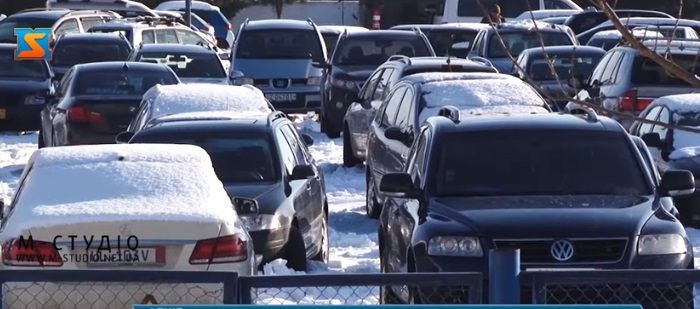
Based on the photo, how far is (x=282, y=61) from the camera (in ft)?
80.0

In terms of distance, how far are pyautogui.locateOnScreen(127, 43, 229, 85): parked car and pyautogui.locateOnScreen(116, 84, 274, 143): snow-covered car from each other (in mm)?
6398

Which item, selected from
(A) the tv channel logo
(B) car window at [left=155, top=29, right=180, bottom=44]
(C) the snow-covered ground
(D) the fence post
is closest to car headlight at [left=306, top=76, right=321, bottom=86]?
(C) the snow-covered ground

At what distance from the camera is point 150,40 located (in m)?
28.0

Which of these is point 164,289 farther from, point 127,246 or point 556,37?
point 556,37

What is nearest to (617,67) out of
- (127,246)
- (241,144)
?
(241,144)

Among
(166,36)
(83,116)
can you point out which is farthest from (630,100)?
(166,36)

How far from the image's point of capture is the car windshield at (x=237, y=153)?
1120cm

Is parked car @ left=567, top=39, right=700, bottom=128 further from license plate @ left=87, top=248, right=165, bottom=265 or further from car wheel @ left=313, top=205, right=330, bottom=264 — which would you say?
license plate @ left=87, top=248, right=165, bottom=265

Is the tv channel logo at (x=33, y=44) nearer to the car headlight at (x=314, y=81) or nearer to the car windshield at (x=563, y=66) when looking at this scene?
the car headlight at (x=314, y=81)

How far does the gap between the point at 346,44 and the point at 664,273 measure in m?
16.8

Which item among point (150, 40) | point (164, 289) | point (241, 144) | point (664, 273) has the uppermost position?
point (664, 273)

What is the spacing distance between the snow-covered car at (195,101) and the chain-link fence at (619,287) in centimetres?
696

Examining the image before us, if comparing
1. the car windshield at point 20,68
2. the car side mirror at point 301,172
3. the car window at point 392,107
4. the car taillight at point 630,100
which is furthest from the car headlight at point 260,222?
the car windshield at point 20,68

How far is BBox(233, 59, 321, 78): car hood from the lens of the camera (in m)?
24.1
